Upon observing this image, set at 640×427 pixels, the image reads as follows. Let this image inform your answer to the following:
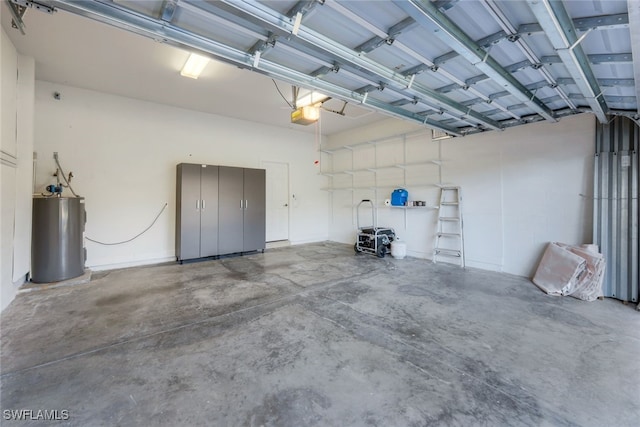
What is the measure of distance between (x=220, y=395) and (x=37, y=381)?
130 centimetres

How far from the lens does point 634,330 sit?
250cm

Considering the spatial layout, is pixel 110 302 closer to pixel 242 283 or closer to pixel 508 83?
pixel 242 283

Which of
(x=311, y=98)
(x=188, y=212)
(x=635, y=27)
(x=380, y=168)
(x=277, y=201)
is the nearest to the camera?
(x=635, y=27)

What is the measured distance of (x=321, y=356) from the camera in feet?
6.80

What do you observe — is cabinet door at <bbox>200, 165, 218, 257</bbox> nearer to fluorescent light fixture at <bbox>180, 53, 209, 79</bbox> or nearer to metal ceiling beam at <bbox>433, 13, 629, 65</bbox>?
fluorescent light fixture at <bbox>180, 53, 209, 79</bbox>

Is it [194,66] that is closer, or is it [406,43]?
[406,43]

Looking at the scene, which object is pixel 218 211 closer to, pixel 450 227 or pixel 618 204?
pixel 450 227

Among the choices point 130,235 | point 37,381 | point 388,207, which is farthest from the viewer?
point 388,207

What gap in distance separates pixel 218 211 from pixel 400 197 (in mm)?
3947

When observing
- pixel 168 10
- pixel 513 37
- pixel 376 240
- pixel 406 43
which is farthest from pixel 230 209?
pixel 513 37

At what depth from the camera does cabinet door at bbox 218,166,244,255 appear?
551 centimetres

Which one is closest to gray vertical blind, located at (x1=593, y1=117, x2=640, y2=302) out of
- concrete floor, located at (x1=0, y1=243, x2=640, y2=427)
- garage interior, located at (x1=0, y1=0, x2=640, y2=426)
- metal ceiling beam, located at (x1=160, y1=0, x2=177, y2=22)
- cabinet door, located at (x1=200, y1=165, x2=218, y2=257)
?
garage interior, located at (x1=0, y1=0, x2=640, y2=426)

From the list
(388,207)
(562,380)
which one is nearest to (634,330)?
(562,380)

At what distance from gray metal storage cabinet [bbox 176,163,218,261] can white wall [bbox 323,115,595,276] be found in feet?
13.2
